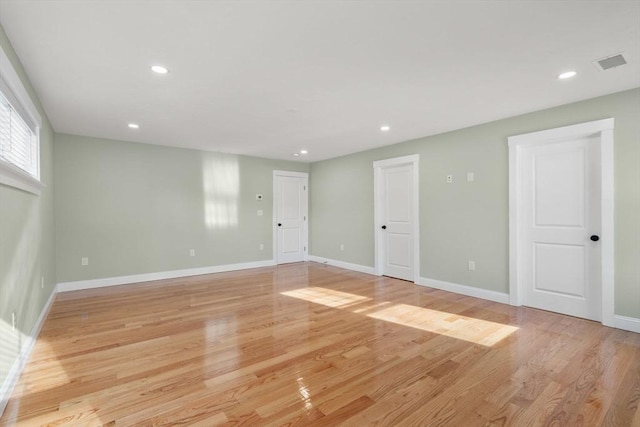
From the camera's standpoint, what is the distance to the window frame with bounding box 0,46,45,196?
195 cm

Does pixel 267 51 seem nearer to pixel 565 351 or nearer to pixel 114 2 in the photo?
pixel 114 2

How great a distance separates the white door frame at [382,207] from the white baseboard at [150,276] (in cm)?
245

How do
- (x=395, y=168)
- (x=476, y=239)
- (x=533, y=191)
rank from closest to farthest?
(x=533, y=191), (x=476, y=239), (x=395, y=168)

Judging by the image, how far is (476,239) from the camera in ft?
13.8

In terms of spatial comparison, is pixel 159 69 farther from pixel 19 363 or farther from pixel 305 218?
pixel 305 218

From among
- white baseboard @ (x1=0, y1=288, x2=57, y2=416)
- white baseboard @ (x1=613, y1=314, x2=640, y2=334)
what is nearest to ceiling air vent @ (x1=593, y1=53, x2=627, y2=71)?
white baseboard @ (x1=613, y1=314, x2=640, y2=334)

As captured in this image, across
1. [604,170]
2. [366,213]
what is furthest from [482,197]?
[366,213]

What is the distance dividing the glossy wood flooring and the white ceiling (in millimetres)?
2370

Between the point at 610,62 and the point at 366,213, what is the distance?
3.90 m

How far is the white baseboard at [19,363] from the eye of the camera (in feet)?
6.11

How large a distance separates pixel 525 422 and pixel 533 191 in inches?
112

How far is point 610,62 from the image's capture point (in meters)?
2.44

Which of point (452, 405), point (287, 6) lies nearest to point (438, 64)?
point (287, 6)

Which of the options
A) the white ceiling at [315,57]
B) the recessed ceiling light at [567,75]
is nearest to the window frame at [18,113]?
the white ceiling at [315,57]
